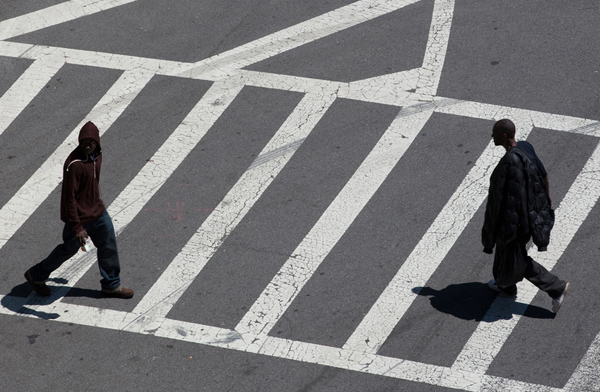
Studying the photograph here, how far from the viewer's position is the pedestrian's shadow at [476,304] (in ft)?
29.0

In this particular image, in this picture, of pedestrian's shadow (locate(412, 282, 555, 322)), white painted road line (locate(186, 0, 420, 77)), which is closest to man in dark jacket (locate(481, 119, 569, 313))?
pedestrian's shadow (locate(412, 282, 555, 322))

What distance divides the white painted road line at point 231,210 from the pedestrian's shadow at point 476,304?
7.38 feet

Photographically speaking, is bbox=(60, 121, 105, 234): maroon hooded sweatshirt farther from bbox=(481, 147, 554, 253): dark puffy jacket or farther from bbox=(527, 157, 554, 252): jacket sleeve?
bbox=(527, 157, 554, 252): jacket sleeve

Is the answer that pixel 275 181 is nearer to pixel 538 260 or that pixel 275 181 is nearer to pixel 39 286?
pixel 39 286

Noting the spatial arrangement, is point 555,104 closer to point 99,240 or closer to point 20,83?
point 99,240

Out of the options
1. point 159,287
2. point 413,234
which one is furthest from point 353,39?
point 159,287

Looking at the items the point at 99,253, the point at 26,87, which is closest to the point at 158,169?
the point at 99,253

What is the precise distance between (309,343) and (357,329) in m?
0.50

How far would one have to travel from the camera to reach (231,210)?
1006 centimetres

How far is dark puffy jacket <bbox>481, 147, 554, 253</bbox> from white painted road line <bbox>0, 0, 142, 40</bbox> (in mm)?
7278

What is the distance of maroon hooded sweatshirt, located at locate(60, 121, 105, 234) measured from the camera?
8266 mm

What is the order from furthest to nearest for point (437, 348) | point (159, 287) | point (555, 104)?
point (555, 104) → point (159, 287) → point (437, 348)

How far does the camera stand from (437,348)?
848 cm

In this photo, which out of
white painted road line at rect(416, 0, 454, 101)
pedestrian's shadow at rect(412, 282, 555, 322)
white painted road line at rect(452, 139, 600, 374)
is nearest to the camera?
white painted road line at rect(452, 139, 600, 374)
